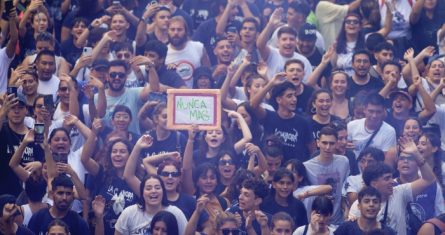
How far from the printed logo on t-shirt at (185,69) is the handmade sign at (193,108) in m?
2.55

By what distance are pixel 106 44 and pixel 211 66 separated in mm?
1347

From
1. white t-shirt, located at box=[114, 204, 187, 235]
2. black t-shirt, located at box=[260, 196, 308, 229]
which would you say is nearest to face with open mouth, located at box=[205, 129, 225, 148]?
black t-shirt, located at box=[260, 196, 308, 229]

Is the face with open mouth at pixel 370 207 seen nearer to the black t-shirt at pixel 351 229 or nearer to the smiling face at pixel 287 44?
the black t-shirt at pixel 351 229

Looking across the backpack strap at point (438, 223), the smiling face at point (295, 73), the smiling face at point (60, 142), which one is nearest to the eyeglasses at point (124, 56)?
the smiling face at point (295, 73)

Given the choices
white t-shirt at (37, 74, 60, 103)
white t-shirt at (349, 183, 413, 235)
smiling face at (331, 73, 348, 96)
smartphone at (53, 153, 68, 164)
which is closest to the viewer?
white t-shirt at (349, 183, 413, 235)

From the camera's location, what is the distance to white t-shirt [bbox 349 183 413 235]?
19.3 meters

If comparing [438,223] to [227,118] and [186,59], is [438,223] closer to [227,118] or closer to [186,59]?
[227,118]

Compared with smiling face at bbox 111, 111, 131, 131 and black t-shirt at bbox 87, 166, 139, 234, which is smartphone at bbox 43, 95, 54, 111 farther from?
black t-shirt at bbox 87, 166, 139, 234

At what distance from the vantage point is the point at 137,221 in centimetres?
1923

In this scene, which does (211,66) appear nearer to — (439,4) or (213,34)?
A: (213,34)

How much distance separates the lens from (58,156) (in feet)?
66.6

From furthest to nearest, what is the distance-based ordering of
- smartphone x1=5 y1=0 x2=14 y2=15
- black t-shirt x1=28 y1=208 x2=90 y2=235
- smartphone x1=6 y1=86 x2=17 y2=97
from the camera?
smartphone x1=5 y1=0 x2=14 y2=15
smartphone x1=6 y1=86 x2=17 y2=97
black t-shirt x1=28 y1=208 x2=90 y2=235

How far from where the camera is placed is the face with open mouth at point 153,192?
62.8ft

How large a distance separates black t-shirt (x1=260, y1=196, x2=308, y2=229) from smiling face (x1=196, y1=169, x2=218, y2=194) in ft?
2.08
